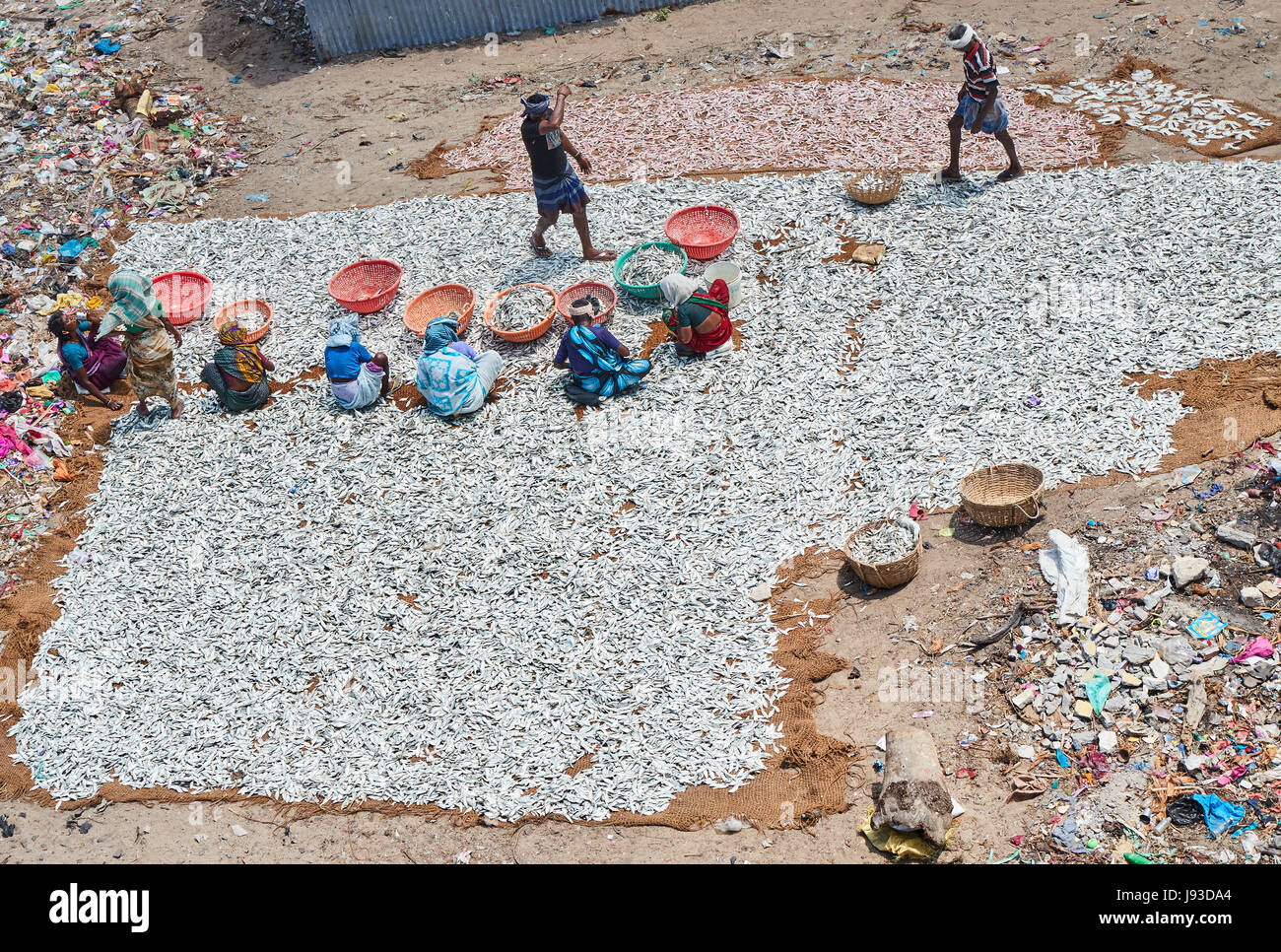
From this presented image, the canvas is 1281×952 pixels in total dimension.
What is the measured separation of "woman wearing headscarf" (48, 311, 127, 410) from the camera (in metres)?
8.94

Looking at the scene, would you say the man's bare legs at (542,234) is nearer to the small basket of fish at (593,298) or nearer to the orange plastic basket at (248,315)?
the small basket of fish at (593,298)

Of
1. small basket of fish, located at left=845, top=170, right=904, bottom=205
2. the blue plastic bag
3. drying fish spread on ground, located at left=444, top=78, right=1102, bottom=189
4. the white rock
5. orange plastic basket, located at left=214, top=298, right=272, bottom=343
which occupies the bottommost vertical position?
the blue plastic bag

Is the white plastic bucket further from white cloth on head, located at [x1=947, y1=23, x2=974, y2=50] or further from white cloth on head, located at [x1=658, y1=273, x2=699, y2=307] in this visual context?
white cloth on head, located at [x1=947, y1=23, x2=974, y2=50]

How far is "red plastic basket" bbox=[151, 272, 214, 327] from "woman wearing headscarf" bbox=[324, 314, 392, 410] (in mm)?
2562

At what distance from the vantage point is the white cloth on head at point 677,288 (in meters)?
8.61

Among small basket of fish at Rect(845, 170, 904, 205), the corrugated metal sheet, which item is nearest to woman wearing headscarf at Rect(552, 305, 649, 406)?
small basket of fish at Rect(845, 170, 904, 205)

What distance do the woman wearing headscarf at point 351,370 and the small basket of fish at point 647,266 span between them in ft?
8.64

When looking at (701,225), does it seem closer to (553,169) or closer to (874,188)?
(553,169)

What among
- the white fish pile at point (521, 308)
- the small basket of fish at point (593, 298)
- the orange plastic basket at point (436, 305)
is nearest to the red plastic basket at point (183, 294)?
the orange plastic basket at point (436, 305)

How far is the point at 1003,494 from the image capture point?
686 centimetres

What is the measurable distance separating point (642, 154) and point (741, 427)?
18.5 feet

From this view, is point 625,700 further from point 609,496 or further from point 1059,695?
point 1059,695

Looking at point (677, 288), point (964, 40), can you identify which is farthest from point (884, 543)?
point (964, 40)

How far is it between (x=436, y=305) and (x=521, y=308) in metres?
1.10
